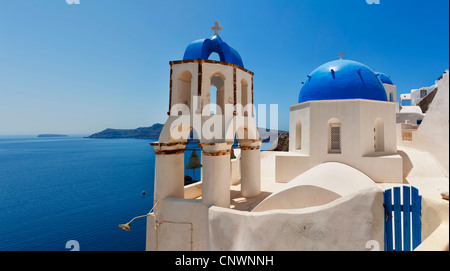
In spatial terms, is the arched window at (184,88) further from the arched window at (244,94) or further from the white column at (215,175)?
the arched window at (244,94)

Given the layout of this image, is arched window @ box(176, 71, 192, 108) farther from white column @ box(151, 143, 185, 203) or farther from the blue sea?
the blue sea

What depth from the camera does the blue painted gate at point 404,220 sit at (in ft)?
12.9

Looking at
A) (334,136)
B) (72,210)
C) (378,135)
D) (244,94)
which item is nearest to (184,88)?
(244,94)

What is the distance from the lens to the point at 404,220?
13.1 feet

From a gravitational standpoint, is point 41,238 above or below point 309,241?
below

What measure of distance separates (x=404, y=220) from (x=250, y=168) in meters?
5.50

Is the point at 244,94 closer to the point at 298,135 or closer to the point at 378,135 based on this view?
the point at 298,135

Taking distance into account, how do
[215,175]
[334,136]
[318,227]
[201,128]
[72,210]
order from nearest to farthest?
[318,227]
[215,175]
[201,128]
[334,136]
[72,210]

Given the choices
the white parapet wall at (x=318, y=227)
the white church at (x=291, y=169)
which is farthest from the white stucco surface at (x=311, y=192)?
the white parapet wall at (x=318, y=227)
